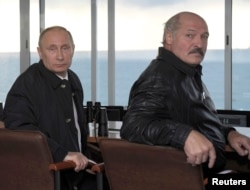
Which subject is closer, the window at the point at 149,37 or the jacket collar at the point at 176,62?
the jacket collar at the point at 176,62

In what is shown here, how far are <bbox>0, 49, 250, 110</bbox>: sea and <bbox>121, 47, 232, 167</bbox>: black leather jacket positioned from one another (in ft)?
10.1

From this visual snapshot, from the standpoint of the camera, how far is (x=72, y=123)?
233 cm

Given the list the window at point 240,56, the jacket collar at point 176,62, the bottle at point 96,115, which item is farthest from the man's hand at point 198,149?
the window at point 240,56

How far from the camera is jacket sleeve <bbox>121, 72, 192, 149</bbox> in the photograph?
158cm

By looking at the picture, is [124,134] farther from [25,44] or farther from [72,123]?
[25,44]

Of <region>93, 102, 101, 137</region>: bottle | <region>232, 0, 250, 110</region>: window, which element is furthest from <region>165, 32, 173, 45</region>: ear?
<region>232, 0, 250, 110</region>: window

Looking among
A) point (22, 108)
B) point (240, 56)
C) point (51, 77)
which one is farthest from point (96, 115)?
point (240, 56)

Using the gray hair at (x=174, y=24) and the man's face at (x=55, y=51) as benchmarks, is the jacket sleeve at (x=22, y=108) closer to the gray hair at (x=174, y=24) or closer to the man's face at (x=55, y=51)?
the man's face at (x=55, y=51)

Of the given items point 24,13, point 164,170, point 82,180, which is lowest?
point 82,180

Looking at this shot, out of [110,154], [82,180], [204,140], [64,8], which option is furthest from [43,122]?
[64,8]

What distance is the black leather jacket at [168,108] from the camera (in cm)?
162

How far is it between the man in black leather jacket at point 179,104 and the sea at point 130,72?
305 cm

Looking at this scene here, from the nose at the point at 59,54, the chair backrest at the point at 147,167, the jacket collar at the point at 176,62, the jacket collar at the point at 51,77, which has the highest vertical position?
the nose at the point at 59,54

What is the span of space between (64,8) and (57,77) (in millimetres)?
4693
